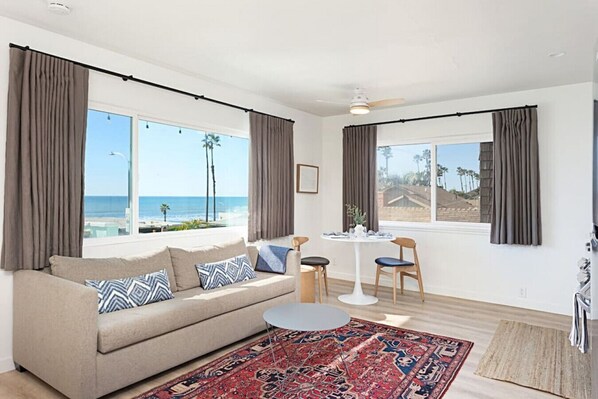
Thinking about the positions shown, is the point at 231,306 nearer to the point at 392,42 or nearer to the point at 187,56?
the point at 187,56

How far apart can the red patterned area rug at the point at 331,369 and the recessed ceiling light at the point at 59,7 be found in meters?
2.68

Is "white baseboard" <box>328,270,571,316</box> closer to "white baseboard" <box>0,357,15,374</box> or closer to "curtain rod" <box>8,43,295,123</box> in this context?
"curtain rod" <box>8,43,295,123</box>

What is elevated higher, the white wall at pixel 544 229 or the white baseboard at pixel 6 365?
the white wall at pixel 544 229

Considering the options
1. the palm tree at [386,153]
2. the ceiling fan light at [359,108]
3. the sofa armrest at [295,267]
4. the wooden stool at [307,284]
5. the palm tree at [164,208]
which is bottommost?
the wooden stool at [307,284]

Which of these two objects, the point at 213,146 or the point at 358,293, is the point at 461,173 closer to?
the point at 358,293

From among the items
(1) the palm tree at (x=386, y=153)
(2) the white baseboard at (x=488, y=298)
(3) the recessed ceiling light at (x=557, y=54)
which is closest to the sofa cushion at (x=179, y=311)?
(2) the white baseboard at (x=488, y=298)

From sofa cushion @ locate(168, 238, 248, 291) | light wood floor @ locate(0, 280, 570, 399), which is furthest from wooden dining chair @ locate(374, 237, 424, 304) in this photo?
sofa cushion @ locate(168, 238, 248, 291)

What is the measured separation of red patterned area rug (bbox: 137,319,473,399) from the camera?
2.64 meters

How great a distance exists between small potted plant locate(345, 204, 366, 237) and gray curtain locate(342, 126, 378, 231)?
0.06 metres

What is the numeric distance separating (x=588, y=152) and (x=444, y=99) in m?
1.74

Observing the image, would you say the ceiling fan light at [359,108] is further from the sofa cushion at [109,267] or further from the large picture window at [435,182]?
the sofa cushion at [109,267]

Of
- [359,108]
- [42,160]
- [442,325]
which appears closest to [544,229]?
[442,325]

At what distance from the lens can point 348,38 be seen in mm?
3244

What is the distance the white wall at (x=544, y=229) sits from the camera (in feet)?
14.6
